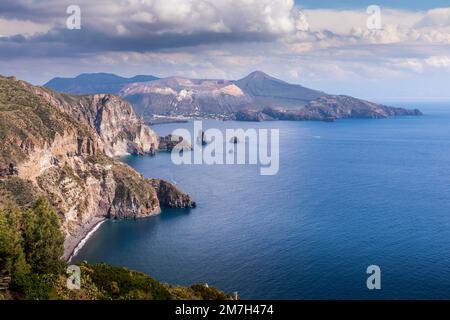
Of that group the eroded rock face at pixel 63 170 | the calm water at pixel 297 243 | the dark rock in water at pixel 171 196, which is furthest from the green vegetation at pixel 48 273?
the dark rock in water at pixel 171 196

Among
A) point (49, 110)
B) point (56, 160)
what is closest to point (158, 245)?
point (56, 160)

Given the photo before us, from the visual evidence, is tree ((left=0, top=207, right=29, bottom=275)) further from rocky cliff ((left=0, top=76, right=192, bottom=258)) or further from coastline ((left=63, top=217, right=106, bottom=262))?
rocky cliff ((left=0, top=76, right=192, bottom=258))

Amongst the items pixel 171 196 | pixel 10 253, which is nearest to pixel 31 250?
pixel 10 253

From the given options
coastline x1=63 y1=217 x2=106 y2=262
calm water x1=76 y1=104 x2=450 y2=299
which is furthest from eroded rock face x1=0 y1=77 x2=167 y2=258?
calm water x1=76 y1=104 x2=450 y2=299

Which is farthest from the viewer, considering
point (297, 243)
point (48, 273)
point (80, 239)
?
point (80, 239)

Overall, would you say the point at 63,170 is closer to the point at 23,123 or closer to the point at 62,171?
the point at 62,171

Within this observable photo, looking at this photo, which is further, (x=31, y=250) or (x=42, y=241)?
(x=42, y=241)
